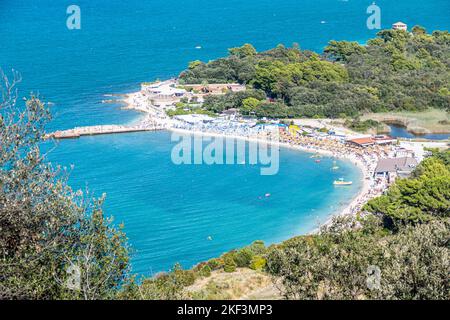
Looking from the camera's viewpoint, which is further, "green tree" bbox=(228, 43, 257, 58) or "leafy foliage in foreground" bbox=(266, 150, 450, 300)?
"green tree" bbox=(228, 43, 257, 58)

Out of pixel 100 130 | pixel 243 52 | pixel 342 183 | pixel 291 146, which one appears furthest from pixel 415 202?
pixel 243 52

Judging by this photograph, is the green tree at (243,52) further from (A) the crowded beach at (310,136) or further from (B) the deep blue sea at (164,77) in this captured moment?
(A) the crowded beach at (310,136)

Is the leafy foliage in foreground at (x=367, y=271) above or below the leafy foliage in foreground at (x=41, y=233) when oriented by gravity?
below

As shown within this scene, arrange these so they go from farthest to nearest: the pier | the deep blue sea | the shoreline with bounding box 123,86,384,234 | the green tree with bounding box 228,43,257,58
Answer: the green tree with bounding box 228,43,257,58 < the pier < the shoreline with bounding box 123,86,384,234 < the deep blue sea

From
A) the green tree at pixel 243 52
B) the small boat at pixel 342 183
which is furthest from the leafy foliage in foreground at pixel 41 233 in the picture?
the green tree at pixel 243 52

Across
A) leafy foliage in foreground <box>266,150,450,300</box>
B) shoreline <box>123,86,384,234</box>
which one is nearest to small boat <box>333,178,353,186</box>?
shoreline <box>123,86,384,234</box>

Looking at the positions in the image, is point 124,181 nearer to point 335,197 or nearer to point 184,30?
point 335,197

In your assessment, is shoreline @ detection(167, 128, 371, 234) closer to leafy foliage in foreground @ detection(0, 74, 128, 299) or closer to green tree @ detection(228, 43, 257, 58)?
leafy foliage in foreground @ detection(0, 74, 128, 299)
